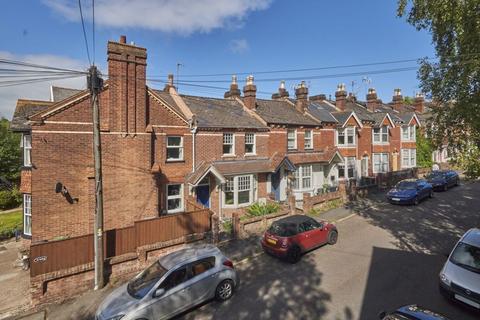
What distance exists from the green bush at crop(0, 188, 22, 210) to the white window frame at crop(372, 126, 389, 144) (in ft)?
126

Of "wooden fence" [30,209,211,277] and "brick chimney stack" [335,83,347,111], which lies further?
"brick chimney stack" [335,83,347,111]

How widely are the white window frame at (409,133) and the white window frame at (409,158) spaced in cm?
134

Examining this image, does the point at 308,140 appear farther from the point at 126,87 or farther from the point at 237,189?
the point at 126,87

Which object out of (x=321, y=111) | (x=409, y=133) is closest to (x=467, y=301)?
(x=321, y=111)

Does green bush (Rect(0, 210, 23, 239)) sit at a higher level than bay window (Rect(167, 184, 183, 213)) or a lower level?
lower

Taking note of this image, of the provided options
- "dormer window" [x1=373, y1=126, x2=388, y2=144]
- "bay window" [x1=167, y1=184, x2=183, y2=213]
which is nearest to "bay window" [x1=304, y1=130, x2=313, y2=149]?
"dormer window" [x1=373, y1=126, x2=388, y2=144]

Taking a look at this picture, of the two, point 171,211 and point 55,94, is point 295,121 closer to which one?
point 171,211

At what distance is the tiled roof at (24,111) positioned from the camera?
13891 mm

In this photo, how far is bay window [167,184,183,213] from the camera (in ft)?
57.2

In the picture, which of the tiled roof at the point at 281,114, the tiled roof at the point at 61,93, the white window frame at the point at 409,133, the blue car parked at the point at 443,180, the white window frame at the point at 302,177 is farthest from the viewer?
the white window frame at the point at 409,133

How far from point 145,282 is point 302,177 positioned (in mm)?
17269

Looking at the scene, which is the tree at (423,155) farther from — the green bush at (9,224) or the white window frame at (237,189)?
the green bush at (9,224)

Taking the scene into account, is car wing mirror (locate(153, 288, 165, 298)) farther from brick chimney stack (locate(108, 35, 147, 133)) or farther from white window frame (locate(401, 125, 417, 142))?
white window frame (locate(401, 125, 417, 142))

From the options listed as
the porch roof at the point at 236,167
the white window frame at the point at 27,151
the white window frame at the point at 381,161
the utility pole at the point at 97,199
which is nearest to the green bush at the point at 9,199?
the white window frame at the point at 27,151
